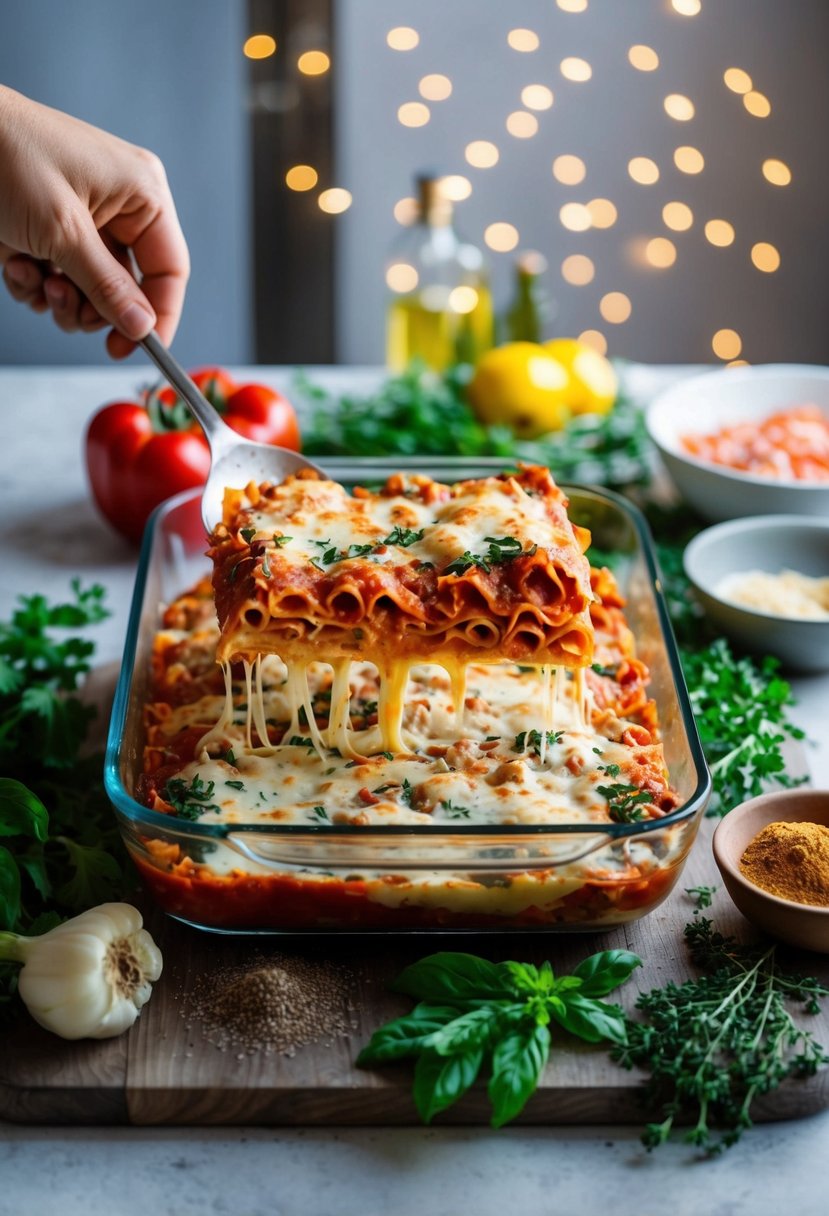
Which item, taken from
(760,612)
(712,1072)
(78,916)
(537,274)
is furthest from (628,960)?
(537,274)

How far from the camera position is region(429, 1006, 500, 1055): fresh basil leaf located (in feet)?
5.98

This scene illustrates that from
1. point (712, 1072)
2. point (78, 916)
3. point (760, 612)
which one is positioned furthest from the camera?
point (760, 612)

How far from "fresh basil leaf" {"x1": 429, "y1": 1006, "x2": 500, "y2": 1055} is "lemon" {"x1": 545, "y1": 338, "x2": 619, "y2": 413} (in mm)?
2496

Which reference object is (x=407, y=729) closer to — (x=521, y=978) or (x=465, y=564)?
(x=465, y=564)

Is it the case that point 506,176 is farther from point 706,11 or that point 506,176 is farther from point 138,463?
point 138,463

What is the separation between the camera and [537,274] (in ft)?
14.5

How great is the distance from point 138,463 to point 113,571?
29cm

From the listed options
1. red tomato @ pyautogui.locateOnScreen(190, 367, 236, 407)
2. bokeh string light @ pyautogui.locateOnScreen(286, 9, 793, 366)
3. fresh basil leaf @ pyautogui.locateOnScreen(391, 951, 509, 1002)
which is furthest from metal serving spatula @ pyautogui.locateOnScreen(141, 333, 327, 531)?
bokeh string light @ pyautogui.locateOnScreen(286, 9, 793, 366)

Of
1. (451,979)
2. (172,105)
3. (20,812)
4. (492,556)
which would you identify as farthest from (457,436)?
(172,105)

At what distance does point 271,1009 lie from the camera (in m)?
1.96

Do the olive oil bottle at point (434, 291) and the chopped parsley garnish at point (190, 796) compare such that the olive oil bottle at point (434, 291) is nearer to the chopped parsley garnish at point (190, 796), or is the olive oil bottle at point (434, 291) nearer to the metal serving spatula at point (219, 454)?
the metal serving spatula at point (219, 454)

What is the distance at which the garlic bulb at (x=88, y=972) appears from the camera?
189 centimetres

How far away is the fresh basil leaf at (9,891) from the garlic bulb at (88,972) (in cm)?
4

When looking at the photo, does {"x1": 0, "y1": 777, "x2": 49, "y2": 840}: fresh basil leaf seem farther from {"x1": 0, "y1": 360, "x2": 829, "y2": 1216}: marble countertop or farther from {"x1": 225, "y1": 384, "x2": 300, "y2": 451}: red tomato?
{"x1": 225, "y1": 384, "x2": 300, "y2": 451}: red tomato
